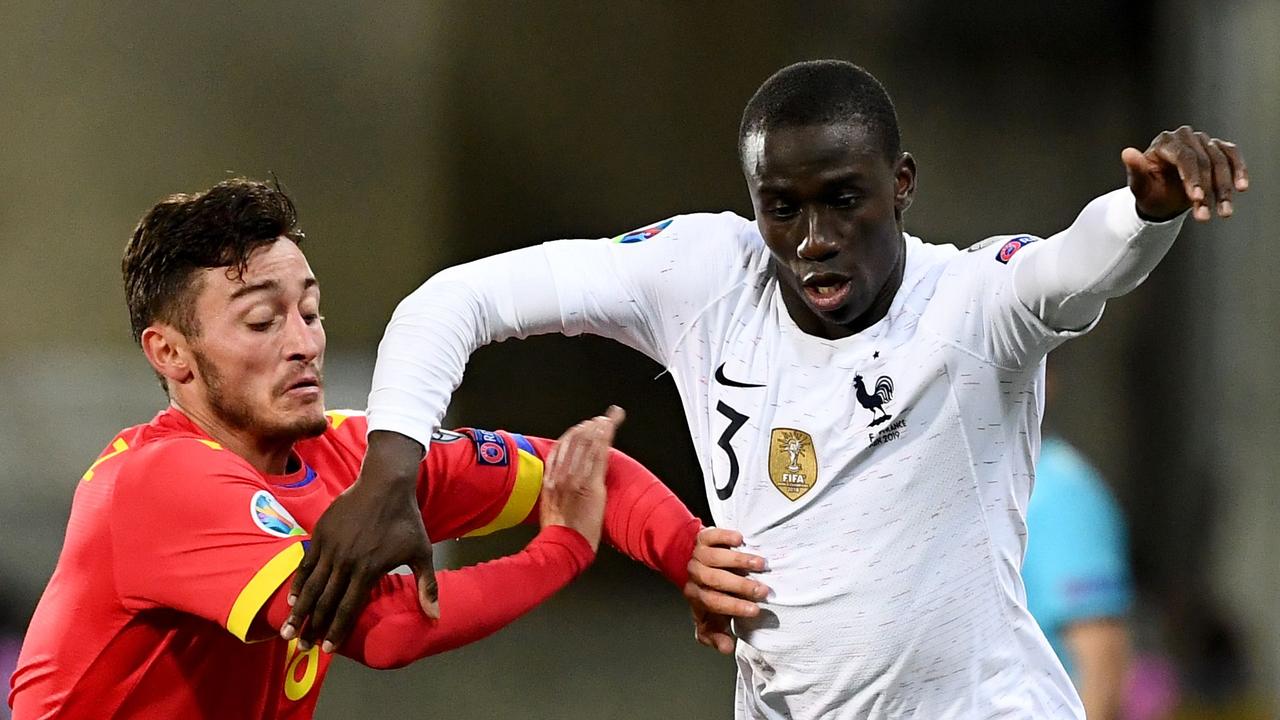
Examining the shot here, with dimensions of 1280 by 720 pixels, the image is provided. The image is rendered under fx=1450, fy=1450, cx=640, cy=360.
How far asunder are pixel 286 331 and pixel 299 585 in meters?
0.48

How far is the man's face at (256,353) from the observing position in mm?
2086

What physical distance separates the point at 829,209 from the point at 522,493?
0.78m

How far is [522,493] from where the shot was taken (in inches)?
91.4

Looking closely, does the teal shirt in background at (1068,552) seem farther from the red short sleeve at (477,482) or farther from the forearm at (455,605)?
the forearm at (455,605)

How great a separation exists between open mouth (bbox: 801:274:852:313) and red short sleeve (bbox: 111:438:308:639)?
2.37ft

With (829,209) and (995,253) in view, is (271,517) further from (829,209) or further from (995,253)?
(995,253)

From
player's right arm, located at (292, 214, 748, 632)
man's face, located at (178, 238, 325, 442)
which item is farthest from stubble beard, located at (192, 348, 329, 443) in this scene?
player's right arm, located at (292, 214, 748, 632)

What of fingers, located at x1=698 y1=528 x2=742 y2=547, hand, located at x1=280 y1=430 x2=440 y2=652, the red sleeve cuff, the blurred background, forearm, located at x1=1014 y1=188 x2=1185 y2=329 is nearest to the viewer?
forearm, located at x1=1014 y1=188 x2=1185 y2=329

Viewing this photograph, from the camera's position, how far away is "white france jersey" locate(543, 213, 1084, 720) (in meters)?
1.82

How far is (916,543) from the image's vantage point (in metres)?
1.83

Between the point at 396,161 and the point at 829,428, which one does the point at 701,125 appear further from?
the point at 829,428

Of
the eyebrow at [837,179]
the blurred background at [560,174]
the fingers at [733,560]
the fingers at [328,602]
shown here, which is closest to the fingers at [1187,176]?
the eyebrow at [837,179]

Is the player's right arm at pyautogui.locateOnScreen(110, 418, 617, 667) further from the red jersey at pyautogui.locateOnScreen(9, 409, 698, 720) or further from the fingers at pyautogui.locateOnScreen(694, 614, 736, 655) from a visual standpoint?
the fingers at pyautogui.locateOnScreen(694, 614, 736, 655)

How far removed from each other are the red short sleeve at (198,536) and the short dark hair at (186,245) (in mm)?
254
